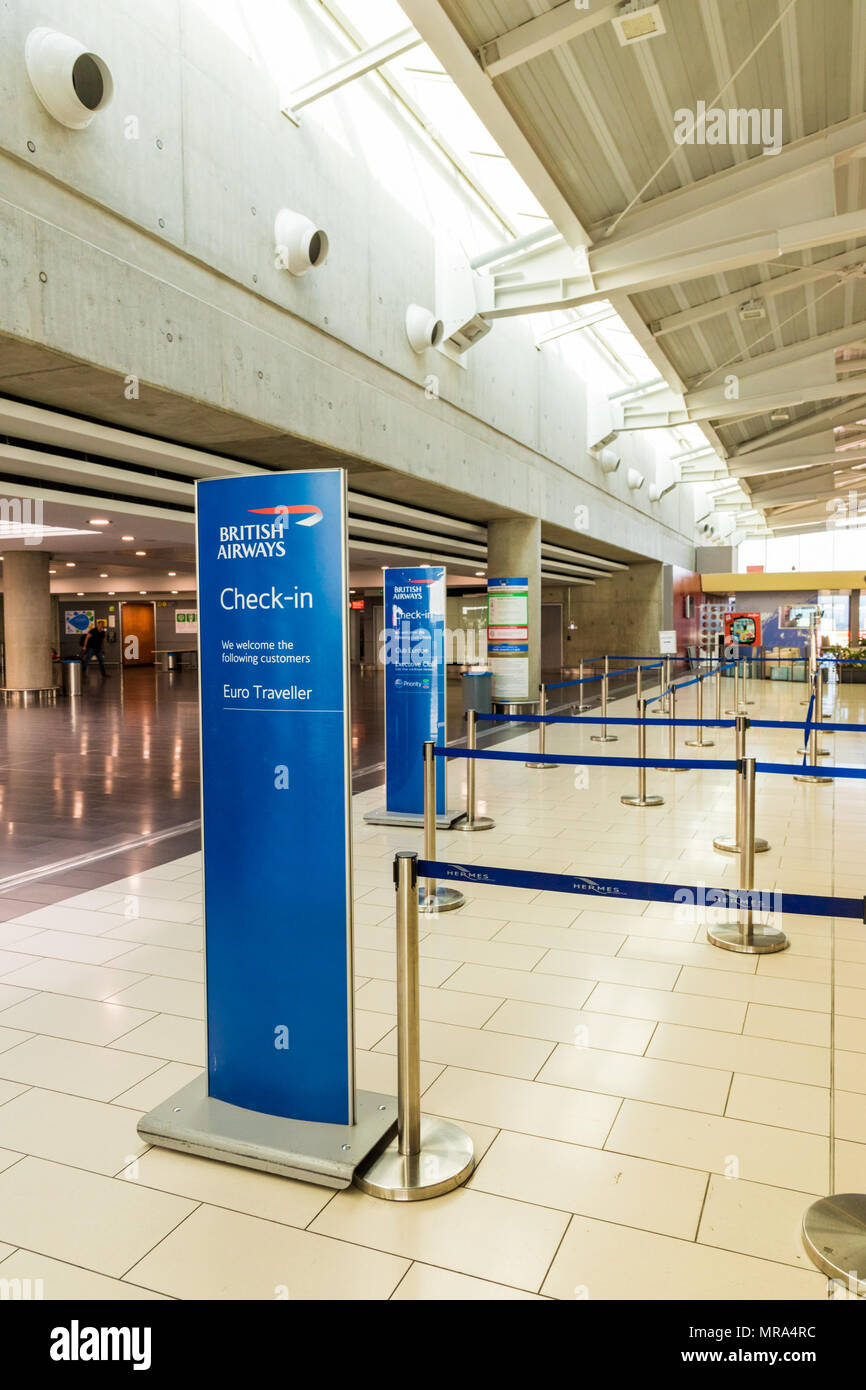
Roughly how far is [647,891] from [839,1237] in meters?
1.07

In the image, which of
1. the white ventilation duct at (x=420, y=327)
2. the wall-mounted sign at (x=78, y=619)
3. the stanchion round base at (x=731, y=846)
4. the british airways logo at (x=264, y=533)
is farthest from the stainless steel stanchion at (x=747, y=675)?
the wall-mounted sign at (x=78, y=619)

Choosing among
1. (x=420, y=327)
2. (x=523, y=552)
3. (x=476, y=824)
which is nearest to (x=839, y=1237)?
(x=476, y=824)

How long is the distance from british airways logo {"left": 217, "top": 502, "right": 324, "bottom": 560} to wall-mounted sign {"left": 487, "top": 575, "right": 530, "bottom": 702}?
13.4 metres

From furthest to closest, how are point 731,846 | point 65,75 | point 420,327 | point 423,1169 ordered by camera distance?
point 420,327, point 731,846, point 65,75, point 423,1169

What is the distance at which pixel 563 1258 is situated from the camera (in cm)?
245

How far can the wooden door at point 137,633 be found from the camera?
40031 millimetres

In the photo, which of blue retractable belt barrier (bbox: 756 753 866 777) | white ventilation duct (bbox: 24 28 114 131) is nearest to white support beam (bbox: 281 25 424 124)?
white ventilation duct (bbox: 24 28 114 131)

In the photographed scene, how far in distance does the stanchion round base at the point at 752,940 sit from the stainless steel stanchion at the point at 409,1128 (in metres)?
2.44

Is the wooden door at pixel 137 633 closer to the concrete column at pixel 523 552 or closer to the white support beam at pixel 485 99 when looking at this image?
the concrete column at pixel 523 552

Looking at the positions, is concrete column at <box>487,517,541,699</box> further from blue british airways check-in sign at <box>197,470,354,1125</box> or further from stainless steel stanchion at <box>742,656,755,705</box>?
blue british airways check-in sign at <box>197,470,354,1125</box>

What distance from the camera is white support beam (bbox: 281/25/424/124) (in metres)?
8.31

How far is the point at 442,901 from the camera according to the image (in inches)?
225

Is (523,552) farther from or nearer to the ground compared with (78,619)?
farther from the ground

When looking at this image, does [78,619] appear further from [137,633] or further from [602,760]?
[602,760]
